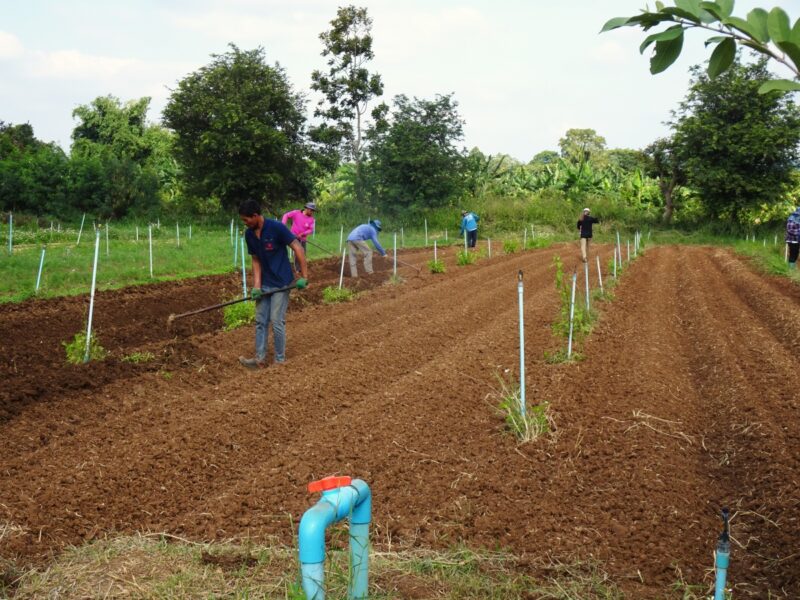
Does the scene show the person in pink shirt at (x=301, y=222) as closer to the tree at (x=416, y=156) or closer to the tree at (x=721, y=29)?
the tree at (x=721, y=29)

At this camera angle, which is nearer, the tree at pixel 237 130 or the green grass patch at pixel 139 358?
the green grass patch at pixel 139 358

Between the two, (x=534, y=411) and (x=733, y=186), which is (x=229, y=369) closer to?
(x=534, y=411)

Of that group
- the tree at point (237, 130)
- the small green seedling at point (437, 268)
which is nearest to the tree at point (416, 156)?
the tree at point (237, 130)

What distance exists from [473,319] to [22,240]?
1855 centimetres

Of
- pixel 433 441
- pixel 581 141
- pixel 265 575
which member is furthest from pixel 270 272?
pixel 581 141

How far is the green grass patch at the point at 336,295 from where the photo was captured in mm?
13102

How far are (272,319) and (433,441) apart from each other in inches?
120

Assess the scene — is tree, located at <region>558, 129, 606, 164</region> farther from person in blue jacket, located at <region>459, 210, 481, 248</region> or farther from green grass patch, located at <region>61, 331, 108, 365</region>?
green grass patch, located at <region>61, 331, 108, 365</region>

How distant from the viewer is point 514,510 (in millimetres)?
4398

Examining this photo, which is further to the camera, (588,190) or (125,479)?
(588,190)

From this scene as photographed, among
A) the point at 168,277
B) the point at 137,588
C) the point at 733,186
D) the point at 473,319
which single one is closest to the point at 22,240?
the point at 168,277

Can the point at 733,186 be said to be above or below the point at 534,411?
above

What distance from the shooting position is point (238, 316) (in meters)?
10.7

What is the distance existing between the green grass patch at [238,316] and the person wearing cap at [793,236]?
12.8m
